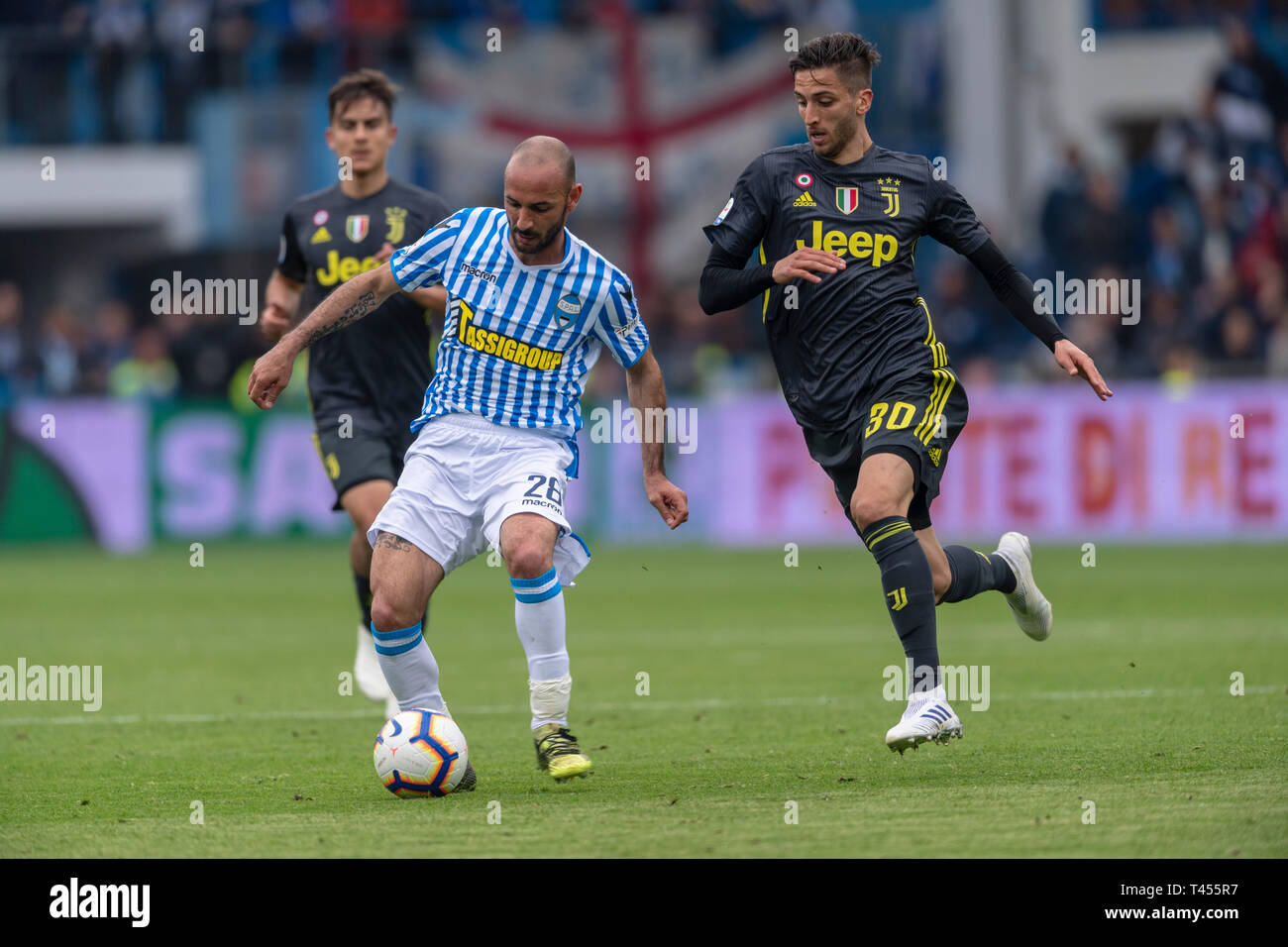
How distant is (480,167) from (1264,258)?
9851 millimetres

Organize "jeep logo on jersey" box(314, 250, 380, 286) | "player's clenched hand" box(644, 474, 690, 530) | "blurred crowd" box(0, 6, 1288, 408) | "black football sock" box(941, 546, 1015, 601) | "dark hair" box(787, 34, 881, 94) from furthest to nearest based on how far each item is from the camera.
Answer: "blurred crowd" box(0, 6, 1288, 408), "jeep logo on jersey" box(314, 250, 380, 286), "black football sock" box(941, 546, 1015, 601), "dark hair" box(787, 34, 881, 94), "player's clenched hand" box(644, 474, 690, 530)

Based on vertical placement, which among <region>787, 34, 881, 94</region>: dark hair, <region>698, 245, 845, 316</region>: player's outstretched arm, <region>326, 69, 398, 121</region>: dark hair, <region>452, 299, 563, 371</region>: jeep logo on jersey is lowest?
<region>452, 299, 563, 371</region>: jeep logo on jersey

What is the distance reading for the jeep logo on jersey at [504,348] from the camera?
273 inches

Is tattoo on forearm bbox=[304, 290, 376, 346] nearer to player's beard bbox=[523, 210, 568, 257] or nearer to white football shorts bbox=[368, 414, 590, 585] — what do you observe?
white football shorts bbox=[368, 414, 590, 585]

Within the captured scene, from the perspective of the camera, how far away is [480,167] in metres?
25.3

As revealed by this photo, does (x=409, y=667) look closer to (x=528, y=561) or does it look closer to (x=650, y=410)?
(x=528, y=561)

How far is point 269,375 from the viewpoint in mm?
6523

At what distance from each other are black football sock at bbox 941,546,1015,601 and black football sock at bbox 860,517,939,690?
1.90ft

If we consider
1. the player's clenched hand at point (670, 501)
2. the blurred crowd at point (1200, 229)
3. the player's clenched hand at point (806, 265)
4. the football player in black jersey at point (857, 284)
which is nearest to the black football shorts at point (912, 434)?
the football player in black jersey at point (857, 284)

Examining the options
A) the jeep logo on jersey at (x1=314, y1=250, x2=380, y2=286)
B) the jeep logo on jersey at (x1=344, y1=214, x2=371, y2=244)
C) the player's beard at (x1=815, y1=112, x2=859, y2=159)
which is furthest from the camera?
the jeep logo on jersey at (x1=344, y1=214, x2=371, y2=244)

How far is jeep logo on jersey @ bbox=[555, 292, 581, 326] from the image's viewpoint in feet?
22.6

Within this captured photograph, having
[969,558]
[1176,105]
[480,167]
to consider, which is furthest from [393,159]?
[969,558]

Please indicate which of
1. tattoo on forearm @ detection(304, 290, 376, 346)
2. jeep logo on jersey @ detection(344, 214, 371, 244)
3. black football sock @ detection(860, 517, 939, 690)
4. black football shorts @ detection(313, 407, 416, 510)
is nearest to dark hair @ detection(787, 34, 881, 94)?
black football sock @ detection(860, 517, 939, 690)
